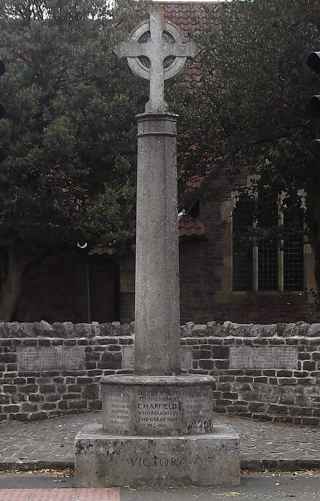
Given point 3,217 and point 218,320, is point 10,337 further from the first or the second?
point 218,320

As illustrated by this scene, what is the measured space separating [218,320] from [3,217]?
279 inches

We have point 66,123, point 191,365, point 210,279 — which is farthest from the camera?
point 210,279

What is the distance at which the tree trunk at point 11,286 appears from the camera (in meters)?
20.7

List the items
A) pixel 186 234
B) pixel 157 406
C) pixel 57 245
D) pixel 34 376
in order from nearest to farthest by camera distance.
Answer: pixel 157 406 → pixel 34 376 → pixel 57 245 → pixel 186 234

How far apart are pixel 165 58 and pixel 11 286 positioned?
11555 millimetres

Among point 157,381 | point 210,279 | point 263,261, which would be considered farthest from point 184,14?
point 157,381

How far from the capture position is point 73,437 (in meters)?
12.5

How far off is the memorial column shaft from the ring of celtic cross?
0.56m

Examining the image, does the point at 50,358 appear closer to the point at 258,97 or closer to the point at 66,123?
the point at 66,123

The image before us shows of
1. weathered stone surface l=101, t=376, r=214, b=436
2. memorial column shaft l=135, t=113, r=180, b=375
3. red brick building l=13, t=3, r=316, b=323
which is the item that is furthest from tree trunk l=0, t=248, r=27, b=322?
weathered stone surface l=101, t=376, r=214, b=436

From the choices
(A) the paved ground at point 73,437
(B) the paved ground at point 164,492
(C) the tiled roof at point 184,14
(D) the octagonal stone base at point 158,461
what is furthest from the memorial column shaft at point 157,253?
(C) the tiled roof at point 184,14

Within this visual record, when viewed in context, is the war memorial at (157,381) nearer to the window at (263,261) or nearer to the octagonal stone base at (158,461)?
the octagonal stone base at (158,461)

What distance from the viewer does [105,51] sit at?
61.3ft

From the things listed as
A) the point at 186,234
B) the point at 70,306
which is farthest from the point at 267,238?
the point at 70,306
